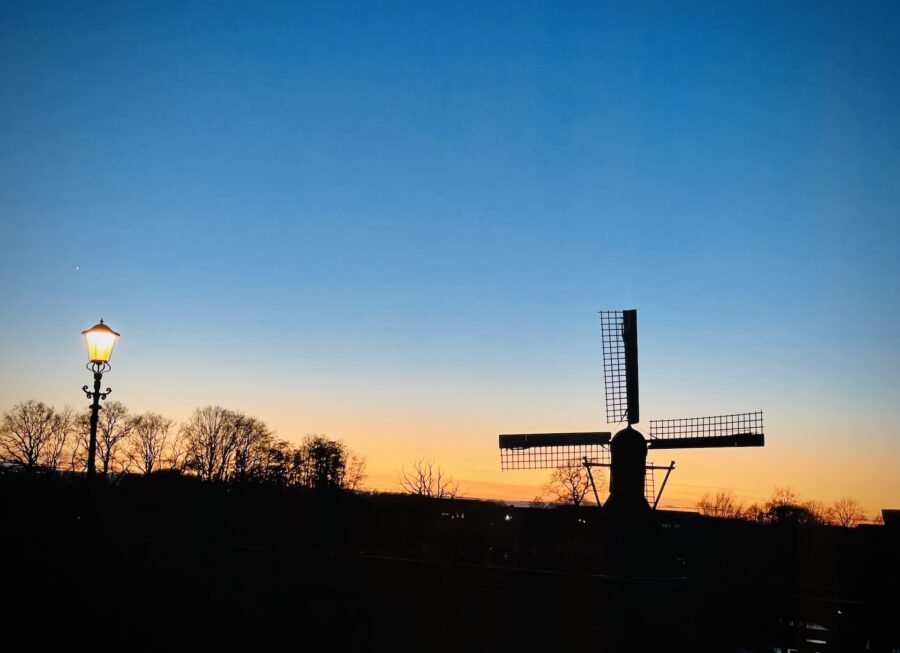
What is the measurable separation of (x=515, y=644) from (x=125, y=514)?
13.7 metres

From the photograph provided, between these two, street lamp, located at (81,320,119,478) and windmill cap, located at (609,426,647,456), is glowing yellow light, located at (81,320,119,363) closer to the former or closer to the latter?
street lamp, located at (81,320,119,478)

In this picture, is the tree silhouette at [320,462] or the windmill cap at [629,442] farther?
the tree silhouette at [320,462]

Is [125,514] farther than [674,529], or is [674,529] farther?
[674,529]

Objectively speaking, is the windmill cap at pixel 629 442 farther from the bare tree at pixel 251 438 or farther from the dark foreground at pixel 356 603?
the bare tree at pixel 251 438

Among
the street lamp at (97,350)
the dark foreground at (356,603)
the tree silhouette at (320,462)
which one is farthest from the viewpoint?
the tree silhouette at (320,462)

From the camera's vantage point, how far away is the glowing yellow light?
1219cm

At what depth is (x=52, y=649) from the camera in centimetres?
876

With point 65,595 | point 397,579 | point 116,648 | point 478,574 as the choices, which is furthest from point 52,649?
point 478,574

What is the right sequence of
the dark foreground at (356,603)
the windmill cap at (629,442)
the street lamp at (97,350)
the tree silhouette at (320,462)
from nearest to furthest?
1. the dark foreground at (356,603)
2. the street lamp at (97,350)
3. the windmill cap at (629,442)
4. the tree silhouette at (320,462)

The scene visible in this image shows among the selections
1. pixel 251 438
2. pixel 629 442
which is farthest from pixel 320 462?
pixel 629 442

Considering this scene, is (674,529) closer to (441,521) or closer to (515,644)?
(441,521)

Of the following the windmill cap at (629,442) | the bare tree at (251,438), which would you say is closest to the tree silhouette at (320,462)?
the bare tree at (251,438)

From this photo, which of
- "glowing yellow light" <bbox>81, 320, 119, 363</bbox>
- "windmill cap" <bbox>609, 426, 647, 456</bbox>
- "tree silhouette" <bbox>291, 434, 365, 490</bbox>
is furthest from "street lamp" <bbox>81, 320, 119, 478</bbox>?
"tree silhouette" <bbox>291, 434, 365, 490</bbox>

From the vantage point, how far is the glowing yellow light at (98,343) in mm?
12188
